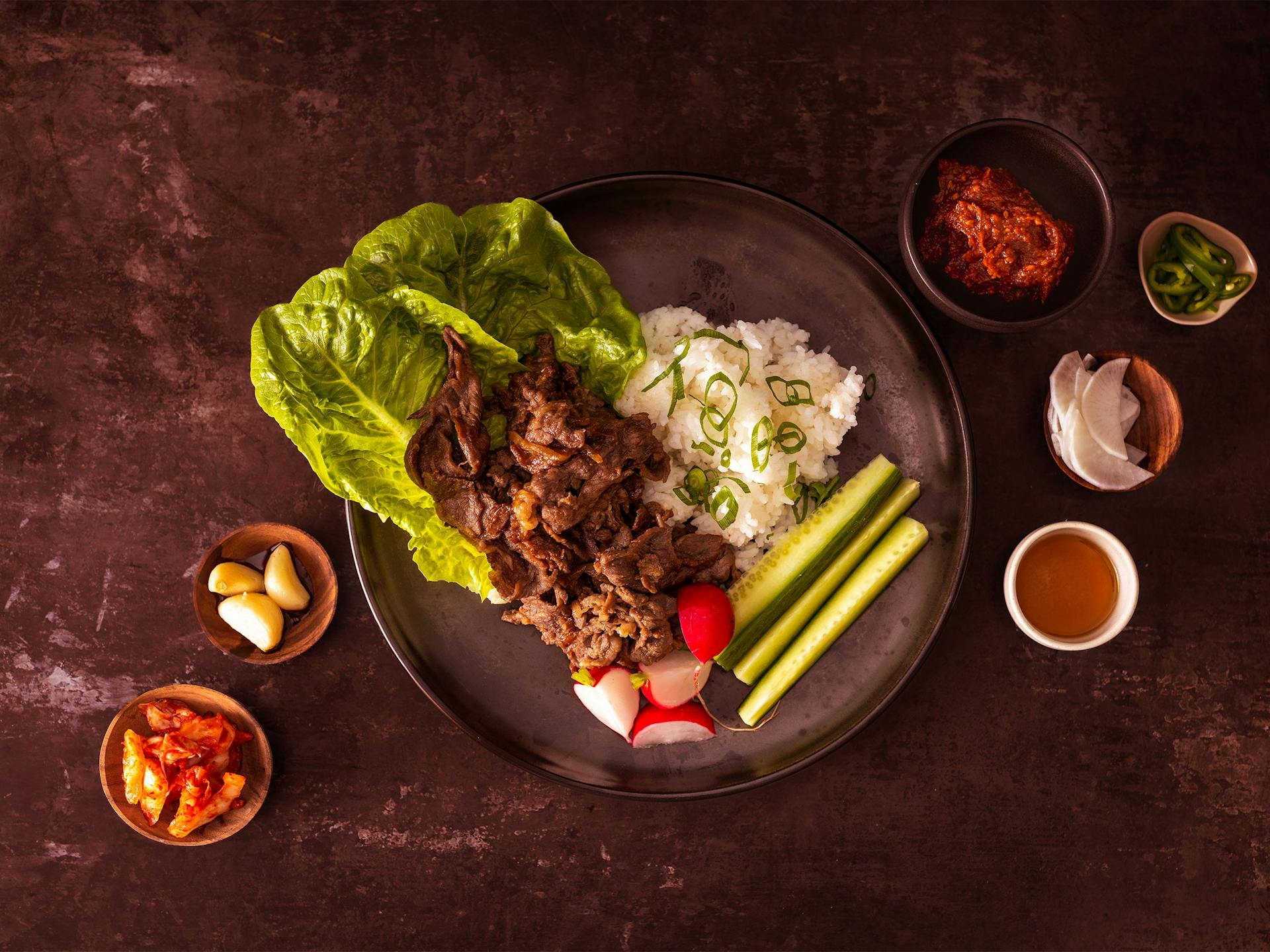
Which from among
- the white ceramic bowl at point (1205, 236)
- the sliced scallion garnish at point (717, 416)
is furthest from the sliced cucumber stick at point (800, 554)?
the white ceramic bowl at point (1205, 236)

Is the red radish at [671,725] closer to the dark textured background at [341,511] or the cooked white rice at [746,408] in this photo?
the dark textured background at [341,511]

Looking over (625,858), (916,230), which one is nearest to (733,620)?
(625,858)

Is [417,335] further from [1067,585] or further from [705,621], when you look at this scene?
[1067,585]

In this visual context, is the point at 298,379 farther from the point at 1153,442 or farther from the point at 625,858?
the point at 1153,442

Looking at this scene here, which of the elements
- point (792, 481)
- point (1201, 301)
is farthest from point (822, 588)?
point (1201, 301)

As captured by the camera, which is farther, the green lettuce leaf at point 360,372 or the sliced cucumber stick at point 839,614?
the sliced cucumber stick at point 839,614
